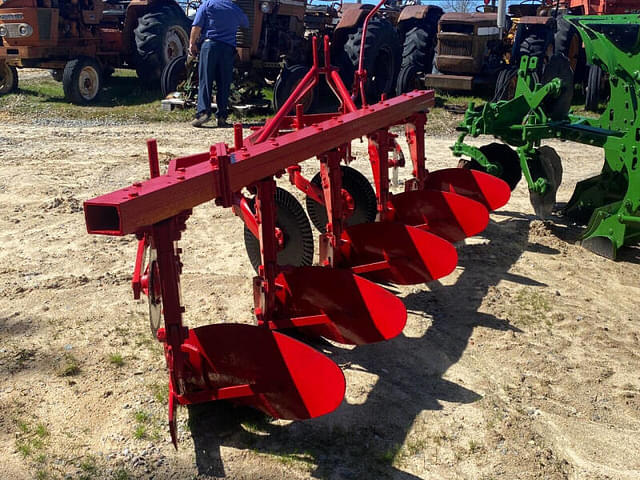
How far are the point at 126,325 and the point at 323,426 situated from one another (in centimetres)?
131

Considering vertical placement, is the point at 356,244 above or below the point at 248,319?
above

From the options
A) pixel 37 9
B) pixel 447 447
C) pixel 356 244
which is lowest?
pixel 447 447

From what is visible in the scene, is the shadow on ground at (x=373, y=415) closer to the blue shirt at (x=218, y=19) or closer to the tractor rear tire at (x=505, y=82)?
the tractor rear tire at (x=505, y=82)

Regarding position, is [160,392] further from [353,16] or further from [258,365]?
[353,16]

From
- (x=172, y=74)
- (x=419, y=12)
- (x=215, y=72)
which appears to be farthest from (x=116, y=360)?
(x=419, y=12)

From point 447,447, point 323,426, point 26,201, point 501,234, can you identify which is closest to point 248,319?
point 323,426

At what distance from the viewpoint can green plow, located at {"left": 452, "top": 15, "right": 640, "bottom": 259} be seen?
4.16 meters

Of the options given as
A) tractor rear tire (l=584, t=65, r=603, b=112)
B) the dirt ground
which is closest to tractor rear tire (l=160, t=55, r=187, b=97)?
the dirt ground

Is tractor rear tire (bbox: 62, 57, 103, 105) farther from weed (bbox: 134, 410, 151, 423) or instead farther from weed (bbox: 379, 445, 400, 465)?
weed (bbox: 379, 445, 400, 465)

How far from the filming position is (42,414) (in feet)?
8.51

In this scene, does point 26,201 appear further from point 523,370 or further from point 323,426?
point 523,370

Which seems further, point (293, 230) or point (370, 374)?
point (293, 230)

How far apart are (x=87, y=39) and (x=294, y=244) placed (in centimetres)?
881

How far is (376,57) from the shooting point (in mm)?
10188
